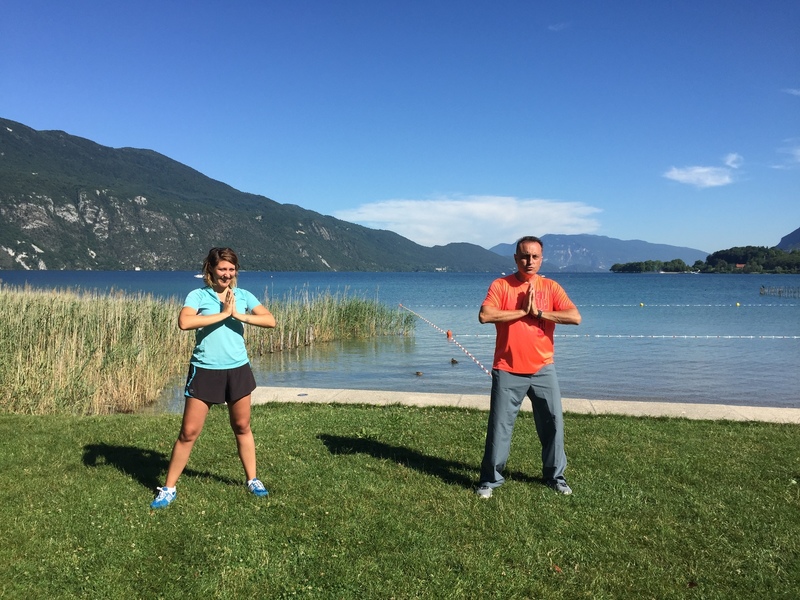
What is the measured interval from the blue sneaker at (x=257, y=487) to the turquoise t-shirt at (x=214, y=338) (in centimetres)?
97

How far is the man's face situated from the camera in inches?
196

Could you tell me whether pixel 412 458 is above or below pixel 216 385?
below

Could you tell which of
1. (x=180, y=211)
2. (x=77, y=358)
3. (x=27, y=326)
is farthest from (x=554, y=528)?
(x=180, y=211)

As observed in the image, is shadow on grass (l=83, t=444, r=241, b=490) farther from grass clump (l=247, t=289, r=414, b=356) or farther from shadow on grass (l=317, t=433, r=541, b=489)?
grass clump (l=247, t=289, r=414, b=356)

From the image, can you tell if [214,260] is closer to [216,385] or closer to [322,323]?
[216,385]

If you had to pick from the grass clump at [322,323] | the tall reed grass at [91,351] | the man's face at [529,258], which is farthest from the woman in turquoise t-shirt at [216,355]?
the grass clump at [322,323]

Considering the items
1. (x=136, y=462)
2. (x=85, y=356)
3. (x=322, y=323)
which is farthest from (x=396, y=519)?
(x=322, y=323)

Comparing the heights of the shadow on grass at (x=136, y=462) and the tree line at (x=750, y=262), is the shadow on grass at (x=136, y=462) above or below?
below

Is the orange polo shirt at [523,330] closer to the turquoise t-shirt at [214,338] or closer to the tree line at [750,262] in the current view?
the turquoise t-shirt at [214,338]

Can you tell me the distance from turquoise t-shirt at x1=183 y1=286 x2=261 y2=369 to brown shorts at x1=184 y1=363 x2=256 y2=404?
45mm

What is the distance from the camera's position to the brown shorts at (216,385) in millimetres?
4629

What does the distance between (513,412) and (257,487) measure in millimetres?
2106

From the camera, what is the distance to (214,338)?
468 cm

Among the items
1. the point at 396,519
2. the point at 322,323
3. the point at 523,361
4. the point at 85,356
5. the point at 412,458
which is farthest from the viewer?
the point at 322,323
